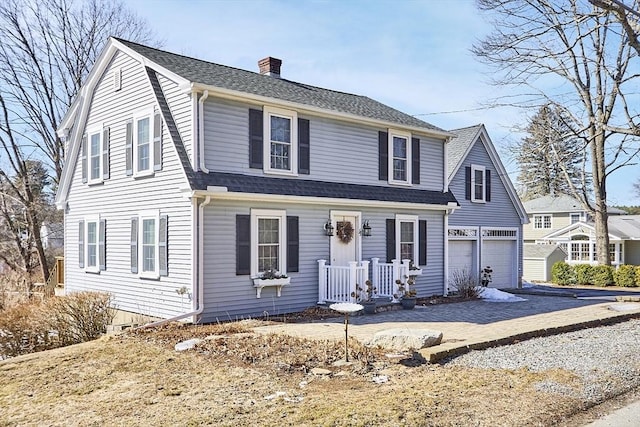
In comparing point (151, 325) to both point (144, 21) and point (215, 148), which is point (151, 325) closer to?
point (215, 148)

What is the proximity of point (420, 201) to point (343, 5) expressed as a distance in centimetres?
628

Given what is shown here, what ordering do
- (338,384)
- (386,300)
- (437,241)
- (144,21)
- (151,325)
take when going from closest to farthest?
1. (338,384)
2. (151,325)
3. (386,300)
4. (437,241)
5. (144,21)

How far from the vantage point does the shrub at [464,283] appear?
17312mm

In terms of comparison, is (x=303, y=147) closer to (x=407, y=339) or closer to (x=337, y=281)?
(x=337, y=281)

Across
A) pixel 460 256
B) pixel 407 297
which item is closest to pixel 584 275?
pixel 460 256

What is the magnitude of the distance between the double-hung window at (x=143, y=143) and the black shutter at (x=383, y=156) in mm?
6568

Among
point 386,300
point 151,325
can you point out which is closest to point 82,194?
point 151,325

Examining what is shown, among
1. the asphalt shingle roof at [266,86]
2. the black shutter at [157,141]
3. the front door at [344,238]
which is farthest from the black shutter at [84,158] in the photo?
the front door at [344,238]

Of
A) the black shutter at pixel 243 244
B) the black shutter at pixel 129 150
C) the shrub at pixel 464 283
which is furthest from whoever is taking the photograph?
the shrub at pixel 464 283

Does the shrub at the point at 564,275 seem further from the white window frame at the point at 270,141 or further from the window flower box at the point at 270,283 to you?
the window flower box at the point at 270,283

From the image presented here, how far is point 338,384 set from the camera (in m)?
6.86

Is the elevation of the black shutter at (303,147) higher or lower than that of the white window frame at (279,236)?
higher

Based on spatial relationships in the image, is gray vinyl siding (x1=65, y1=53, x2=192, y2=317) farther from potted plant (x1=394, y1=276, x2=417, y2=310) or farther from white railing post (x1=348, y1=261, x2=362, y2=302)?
potted plant (x1=394, y1=276, x2=417, y2=310)

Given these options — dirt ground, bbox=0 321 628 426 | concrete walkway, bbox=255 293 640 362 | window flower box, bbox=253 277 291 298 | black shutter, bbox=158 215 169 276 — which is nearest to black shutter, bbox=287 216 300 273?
window flower box, bbox=253 277 291 298
